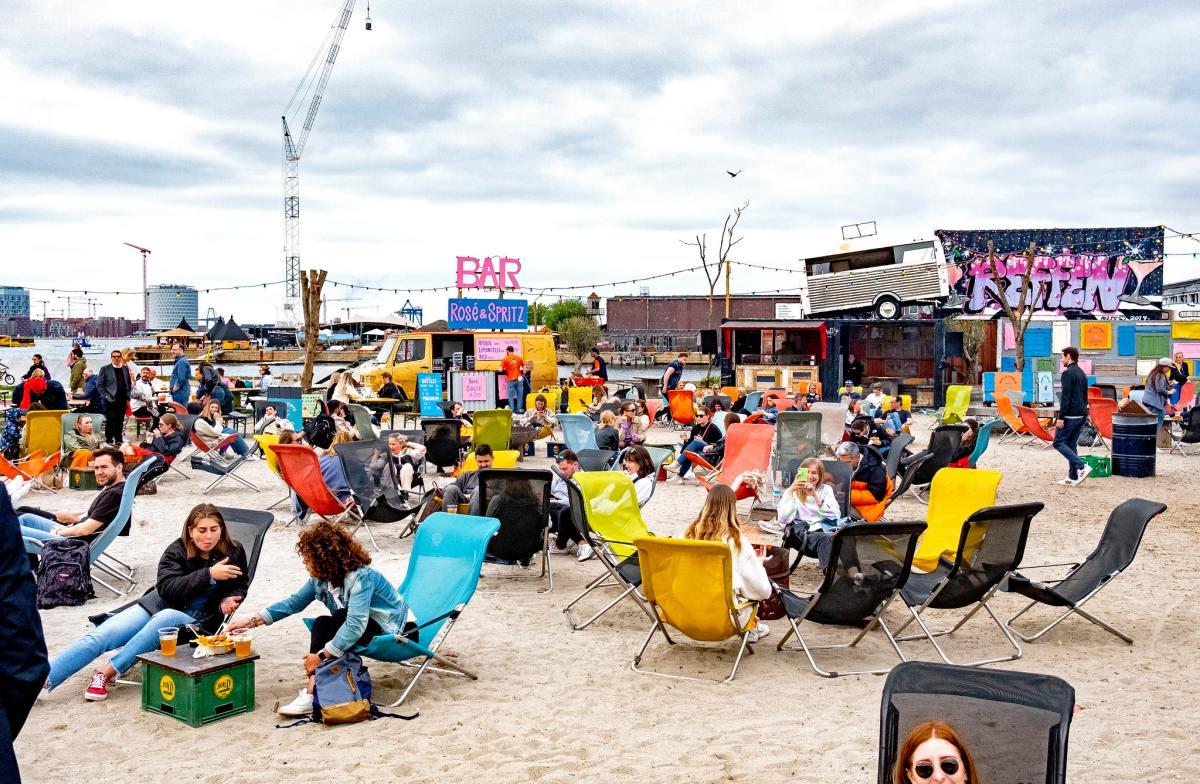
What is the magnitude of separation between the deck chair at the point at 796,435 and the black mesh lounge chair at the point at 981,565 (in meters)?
5.26

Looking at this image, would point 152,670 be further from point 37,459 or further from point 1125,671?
point 37,459

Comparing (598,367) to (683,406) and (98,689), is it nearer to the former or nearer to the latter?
(683,406)

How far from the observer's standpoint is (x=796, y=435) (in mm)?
11031

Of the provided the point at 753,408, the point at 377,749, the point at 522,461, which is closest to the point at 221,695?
the point at 377,749

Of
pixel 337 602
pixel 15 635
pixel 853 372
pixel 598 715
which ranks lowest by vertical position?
pixel 598 715

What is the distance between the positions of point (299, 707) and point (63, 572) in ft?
8.52

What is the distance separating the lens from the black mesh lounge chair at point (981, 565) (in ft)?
17.6

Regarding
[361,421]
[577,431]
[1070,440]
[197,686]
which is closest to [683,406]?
[577,431]

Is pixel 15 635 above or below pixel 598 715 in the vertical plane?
above

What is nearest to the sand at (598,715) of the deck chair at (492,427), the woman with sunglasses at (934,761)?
the woman with sunglasses at (934,761)

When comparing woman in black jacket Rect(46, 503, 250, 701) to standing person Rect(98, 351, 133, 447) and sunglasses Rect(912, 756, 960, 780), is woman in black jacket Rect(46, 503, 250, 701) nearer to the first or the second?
sunglasses Rect(912, 756, 960, 780)

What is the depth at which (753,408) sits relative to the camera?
601 inches

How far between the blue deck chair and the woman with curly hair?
0.12m

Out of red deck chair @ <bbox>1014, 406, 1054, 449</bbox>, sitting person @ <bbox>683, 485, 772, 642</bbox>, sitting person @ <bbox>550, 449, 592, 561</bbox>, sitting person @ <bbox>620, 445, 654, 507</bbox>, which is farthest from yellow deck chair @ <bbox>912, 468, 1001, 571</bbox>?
red deck chair @ <bbox>1014, 406, 1054, 449</bbox>
